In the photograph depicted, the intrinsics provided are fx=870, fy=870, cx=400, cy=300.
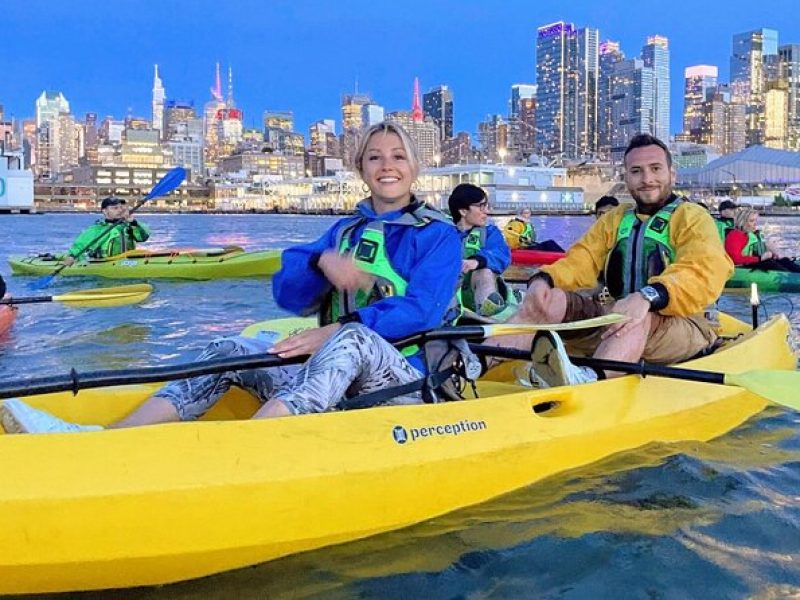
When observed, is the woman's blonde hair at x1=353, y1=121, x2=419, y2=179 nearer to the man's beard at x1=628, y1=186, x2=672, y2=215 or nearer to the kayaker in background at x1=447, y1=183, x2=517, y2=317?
the man's beard at x1=628, y1=186, x2=672, y2=215

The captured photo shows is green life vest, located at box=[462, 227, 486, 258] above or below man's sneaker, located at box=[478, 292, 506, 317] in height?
above

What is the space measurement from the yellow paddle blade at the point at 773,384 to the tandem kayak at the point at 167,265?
13.0 meters

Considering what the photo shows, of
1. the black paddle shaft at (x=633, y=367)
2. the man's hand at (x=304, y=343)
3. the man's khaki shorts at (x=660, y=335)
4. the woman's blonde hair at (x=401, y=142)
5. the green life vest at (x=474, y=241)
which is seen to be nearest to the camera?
the man's hand at (x=304, y=343)

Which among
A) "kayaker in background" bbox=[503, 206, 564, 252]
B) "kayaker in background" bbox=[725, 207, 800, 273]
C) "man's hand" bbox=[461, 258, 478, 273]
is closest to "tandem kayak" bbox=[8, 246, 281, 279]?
"kayaker in background" bbox=[503, 206, 564, 252]

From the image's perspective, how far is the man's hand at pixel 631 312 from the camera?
4.50m

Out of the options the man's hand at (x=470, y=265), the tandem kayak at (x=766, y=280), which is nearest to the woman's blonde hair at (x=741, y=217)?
the tandem kayak at (x=766, y=280)

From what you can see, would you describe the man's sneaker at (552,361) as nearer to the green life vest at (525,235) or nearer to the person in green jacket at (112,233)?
the person in green jacket at (112,233)

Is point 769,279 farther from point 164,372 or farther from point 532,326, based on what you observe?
point 164,372

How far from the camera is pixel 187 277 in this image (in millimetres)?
16297

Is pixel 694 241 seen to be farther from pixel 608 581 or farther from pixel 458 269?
pixel 608 581

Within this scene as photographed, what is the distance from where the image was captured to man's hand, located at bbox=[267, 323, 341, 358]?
3.57m

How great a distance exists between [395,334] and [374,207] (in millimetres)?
625

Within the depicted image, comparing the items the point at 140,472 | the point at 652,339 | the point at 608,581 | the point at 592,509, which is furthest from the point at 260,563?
the point at 652,339

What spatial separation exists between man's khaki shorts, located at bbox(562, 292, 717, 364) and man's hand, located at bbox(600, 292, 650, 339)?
274mm
